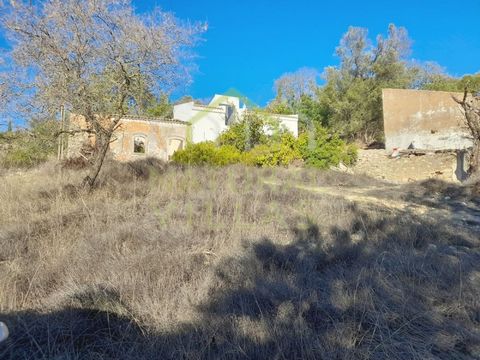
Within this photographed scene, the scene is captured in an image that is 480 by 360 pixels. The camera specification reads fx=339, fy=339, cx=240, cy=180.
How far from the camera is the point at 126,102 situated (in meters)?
7.71

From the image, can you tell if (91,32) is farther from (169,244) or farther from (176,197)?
(169,244)

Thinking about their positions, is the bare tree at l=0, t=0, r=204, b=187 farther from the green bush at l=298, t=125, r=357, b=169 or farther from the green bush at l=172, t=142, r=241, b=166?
the green bush at l=298, t=125, r=357, b=169

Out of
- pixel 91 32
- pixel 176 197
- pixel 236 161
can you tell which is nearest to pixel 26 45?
pixel 91 32

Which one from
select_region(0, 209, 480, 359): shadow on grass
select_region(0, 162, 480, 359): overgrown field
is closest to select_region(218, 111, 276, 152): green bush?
select_region(0, 162, 480, 359): overgrown field

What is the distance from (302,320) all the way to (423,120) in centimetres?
1884

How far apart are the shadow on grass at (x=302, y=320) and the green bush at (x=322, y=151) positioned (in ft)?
50.4

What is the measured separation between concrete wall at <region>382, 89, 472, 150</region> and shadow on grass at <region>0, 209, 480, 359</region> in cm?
1633

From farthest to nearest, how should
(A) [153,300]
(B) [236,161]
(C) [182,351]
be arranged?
(B) [236,161] < (A) [153,300] < (C) [182,351]

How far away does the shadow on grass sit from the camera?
6.58 feet

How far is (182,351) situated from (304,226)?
310cm

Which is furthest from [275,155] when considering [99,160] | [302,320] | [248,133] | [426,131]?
[302,320]

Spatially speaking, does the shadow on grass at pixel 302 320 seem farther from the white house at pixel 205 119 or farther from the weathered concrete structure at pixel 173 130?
the white house at pixel 205 119

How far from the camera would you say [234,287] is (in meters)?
2.75

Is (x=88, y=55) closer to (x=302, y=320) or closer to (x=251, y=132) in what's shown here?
(x=302, y=320)
